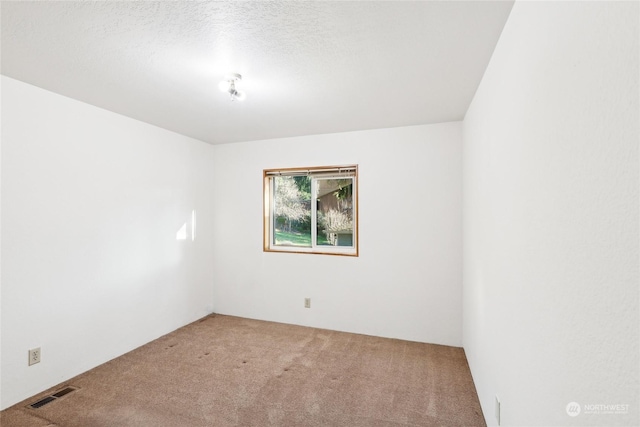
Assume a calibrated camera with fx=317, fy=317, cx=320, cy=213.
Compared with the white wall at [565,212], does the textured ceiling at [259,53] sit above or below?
above

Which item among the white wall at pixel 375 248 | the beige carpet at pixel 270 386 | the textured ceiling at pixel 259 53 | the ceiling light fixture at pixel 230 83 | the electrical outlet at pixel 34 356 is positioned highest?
the textured ceiling at pixel 259 53

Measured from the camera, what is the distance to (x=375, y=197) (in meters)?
3.69

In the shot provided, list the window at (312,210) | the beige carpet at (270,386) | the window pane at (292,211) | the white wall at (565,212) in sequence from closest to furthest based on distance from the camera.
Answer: the white wall at (565,212), the beige carpet at (270,386), the window at (312,210), the window pane at (292,211)

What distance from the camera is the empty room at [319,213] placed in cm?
90

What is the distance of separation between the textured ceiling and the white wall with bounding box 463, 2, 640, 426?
1.32 feet

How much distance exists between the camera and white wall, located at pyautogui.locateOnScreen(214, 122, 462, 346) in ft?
11.2

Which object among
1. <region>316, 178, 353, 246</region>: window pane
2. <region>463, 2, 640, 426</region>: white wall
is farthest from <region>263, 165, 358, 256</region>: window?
<region>463, 2, 640, 426</region>: white wall

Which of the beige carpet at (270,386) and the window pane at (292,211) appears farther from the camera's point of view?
the window pane at (292,211)

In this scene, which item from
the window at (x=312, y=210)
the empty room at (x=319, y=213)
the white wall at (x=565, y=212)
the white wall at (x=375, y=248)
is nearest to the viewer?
the white wall at (x=565, y=212)

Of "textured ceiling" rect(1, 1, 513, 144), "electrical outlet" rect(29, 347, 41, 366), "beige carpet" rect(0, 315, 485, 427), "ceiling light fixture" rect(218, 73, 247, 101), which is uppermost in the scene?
"textured ceiling" rect(1, 1, 513, 144)

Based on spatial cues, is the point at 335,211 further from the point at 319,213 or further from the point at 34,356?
the point at 34,356

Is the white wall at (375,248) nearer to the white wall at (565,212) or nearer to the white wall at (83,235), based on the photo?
the white wall at (83,235)

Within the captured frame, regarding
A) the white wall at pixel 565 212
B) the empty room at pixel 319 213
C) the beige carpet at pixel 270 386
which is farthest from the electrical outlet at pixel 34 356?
the white wall at pixel 565 212

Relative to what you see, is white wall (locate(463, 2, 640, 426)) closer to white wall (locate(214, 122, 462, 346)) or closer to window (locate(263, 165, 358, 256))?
white wall (locate(214, 122, 462, 346))
